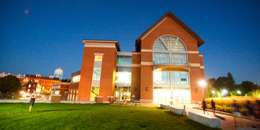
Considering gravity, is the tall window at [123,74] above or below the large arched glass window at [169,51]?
below

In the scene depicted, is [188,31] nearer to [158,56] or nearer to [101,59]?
[158,56]

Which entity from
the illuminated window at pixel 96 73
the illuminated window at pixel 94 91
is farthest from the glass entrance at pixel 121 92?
the illuminated window at pixel 96 73

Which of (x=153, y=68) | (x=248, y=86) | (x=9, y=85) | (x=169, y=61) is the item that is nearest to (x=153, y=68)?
(x=153, y=68)

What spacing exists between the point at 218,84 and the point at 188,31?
58980 mm

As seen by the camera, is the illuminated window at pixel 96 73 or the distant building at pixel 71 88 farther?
the distant building at pixel 71 88

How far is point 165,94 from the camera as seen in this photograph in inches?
1025

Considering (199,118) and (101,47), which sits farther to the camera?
(101,47)

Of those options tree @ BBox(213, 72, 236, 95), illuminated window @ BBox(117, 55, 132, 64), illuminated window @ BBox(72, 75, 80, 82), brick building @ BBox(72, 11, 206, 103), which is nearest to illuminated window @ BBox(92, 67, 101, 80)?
brick building @ BBox(72, 11, 206, 103)

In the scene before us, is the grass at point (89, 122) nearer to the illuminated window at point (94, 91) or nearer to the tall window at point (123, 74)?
the illuminated window at point (94, 91)

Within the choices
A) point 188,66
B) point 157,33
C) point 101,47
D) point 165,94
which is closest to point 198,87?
point 188,66

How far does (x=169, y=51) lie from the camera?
2778cm

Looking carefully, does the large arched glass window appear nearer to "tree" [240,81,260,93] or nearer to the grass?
the grass

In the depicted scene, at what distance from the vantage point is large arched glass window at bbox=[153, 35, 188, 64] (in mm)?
27312

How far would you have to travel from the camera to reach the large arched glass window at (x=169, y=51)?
89.6 ft
